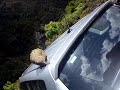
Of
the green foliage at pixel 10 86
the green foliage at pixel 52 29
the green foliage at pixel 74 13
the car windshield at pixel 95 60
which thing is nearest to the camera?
the car windshield at pixel 95 60

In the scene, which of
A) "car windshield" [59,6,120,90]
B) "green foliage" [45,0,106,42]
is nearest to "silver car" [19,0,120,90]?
"car windshield" [59,6,120,90]

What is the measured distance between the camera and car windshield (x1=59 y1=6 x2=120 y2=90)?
106 inches

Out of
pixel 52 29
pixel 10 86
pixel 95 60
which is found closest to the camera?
pixel 95 60

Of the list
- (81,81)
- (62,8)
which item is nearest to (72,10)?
(62,8)

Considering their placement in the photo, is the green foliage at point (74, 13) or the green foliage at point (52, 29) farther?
the green foliage at point (52, 29)

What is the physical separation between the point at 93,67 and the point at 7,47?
221 inches

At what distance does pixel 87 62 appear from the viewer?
2.87m

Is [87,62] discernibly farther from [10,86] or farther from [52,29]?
[52,29]

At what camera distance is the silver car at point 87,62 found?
2.69 m

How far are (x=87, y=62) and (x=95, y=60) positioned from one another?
2.8 inches

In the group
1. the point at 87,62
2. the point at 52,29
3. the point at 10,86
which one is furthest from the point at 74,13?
Answer: the point at 87,62

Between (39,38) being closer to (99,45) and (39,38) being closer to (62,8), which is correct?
(62,8)

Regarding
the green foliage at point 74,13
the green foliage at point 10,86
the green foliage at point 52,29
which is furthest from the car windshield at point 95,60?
the green foliage at point 52,29

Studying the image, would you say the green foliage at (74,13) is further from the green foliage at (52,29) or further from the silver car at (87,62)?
the silver car at (87,62)
